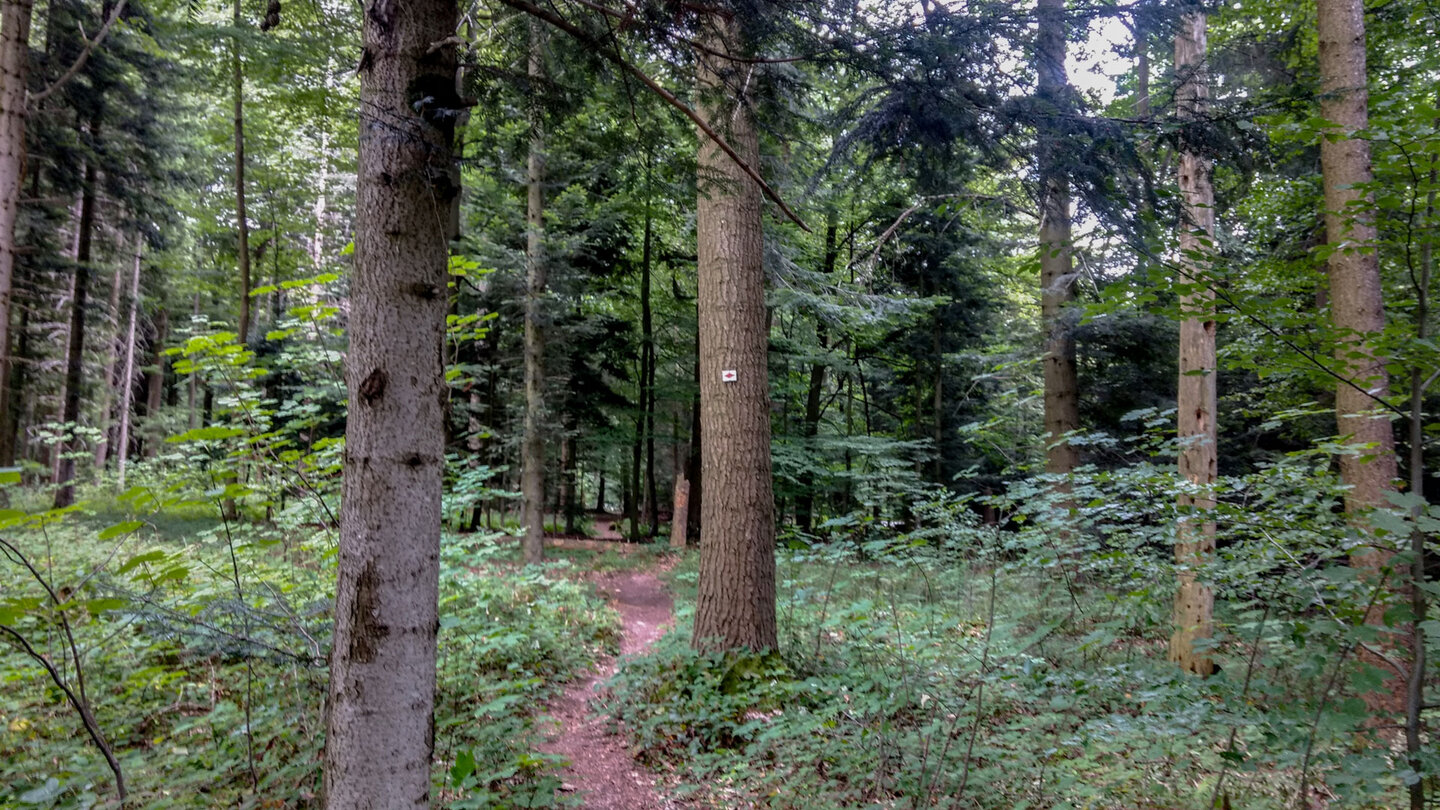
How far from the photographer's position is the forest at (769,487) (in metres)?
2.24

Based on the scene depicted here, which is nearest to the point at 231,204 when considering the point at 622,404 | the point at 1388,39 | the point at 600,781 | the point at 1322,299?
the point at 622,404

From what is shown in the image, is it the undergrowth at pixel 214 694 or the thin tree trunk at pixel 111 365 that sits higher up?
the thin tree trunk at pixel 111 365

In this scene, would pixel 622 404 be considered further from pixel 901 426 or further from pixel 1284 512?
pixel 1284 512

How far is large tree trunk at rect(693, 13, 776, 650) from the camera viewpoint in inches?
209

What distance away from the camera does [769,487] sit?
5.55 m

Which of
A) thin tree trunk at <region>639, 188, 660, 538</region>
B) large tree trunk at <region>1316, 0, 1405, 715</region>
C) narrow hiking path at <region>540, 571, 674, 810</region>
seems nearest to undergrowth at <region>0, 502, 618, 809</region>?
narrow hiking path at <region>540, 571, 674, 810</region>

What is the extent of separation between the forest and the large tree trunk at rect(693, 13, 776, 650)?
1.4 inches

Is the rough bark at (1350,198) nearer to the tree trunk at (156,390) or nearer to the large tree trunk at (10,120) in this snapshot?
the large tree trunk at (10,120)

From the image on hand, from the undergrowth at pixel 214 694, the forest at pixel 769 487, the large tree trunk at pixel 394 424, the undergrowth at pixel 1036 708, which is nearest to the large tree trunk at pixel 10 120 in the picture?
the forest at pixel 769 487

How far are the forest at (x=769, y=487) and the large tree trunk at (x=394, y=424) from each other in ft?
0.04

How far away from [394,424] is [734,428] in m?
3.53

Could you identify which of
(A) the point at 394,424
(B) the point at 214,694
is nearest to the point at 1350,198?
(A) the point at 394,424

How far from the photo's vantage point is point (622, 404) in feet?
54.5

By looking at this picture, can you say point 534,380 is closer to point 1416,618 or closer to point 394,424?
point 394,424
